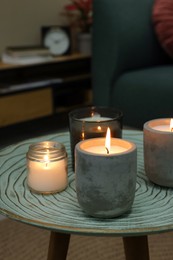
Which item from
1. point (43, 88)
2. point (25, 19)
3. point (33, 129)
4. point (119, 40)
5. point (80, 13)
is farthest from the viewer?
point (80, 13)

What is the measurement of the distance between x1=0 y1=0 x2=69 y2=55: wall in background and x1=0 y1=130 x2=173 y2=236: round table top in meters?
1.93

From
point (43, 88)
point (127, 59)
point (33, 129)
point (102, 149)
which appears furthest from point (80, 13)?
point (102, 149)

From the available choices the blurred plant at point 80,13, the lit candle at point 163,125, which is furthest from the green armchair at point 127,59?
the lit candle at point 163,125

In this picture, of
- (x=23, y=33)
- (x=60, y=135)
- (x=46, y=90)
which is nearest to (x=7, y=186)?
(x=60, y=135)

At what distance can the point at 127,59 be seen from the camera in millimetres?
2000

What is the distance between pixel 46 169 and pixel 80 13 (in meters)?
2.19

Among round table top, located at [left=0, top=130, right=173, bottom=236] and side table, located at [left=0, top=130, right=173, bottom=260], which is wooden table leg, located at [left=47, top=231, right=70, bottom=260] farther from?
round table top, located at [left=0, top=130, right=173, bottom=236]

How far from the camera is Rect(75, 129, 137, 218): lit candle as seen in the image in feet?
2.07

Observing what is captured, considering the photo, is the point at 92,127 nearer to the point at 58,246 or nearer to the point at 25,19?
the point at 58,246

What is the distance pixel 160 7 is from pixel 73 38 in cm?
107

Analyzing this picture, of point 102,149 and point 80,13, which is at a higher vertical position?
point 80,13

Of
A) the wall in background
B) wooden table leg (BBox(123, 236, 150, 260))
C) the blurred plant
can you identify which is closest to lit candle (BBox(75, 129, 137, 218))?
wooden table leg (BBox(123, 236, 150, 260))

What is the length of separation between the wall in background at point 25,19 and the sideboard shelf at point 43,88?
260 mm

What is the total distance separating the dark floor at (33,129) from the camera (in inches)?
95.0
